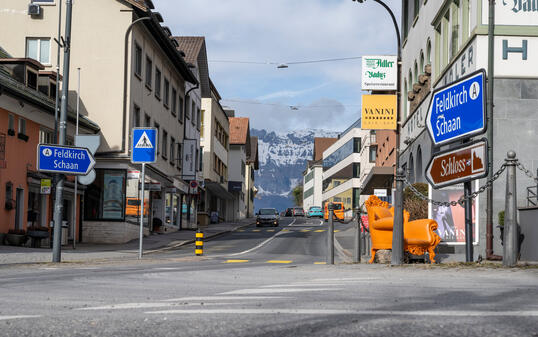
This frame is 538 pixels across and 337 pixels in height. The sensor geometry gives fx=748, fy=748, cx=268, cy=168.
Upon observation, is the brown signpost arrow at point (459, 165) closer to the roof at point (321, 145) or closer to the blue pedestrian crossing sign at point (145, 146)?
the blue pedestrian crossing sign at point (145, 146)

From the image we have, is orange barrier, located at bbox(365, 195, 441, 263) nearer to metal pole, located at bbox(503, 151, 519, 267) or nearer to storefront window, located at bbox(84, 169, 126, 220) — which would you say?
metal pole, located at bbox(503, 151, 519, 267)

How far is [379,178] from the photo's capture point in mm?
47562

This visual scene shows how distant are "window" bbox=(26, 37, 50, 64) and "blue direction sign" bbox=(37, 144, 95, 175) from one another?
20.7 metres

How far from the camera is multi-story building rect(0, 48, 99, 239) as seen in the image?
1038 inches

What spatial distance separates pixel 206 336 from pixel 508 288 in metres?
4.26

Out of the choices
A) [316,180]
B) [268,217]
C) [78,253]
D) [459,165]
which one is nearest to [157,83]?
[268,217]

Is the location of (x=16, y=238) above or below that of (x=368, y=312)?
below

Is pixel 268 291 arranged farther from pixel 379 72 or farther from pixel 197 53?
pixel 197 53

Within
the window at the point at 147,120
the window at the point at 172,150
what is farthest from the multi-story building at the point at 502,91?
the window at the point at 172,150

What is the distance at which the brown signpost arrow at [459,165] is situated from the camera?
40.3 feet

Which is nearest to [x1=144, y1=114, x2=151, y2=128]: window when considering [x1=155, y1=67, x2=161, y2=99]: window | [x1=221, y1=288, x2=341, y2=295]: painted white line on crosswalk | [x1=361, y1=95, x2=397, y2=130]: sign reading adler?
[x1=155, y1=67, x2=161, y2=99]: window

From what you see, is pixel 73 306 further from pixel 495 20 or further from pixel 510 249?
pixel 495 20

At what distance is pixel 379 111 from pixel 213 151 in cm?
3704

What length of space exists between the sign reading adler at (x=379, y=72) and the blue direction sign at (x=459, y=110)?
56.1ft
